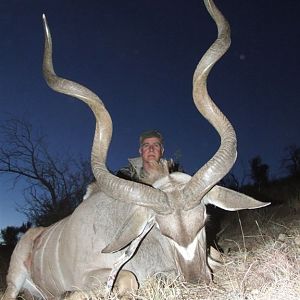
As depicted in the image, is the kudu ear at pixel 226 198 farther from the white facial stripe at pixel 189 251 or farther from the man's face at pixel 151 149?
the man's face at pixel 151 149

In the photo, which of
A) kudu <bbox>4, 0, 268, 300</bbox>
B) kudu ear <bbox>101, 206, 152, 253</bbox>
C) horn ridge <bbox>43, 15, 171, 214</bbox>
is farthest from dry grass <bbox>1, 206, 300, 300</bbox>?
horn ridge <bbox>43, 15, 171, 214</bbox>

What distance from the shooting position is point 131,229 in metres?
3.79

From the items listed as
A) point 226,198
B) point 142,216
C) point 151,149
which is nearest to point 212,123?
point 226,198

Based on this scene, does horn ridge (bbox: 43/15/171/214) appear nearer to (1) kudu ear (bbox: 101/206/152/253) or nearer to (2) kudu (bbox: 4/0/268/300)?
(2) kudu (bbox: 4/0/268/300)

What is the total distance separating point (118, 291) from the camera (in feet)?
12.4

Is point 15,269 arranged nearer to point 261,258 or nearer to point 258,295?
point 261,258

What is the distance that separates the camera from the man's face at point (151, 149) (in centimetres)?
627

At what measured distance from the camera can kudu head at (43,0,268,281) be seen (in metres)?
3.68

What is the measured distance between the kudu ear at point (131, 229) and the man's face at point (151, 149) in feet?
7.77

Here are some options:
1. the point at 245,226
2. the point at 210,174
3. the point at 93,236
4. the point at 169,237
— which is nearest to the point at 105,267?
the point at 93,236

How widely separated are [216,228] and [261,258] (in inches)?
207

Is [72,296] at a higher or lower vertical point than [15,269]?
lower

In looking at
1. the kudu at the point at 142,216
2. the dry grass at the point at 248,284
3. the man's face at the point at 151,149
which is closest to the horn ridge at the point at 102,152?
the kudu at the point at 142,216

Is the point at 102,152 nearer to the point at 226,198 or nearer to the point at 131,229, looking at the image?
the point at 131,229
